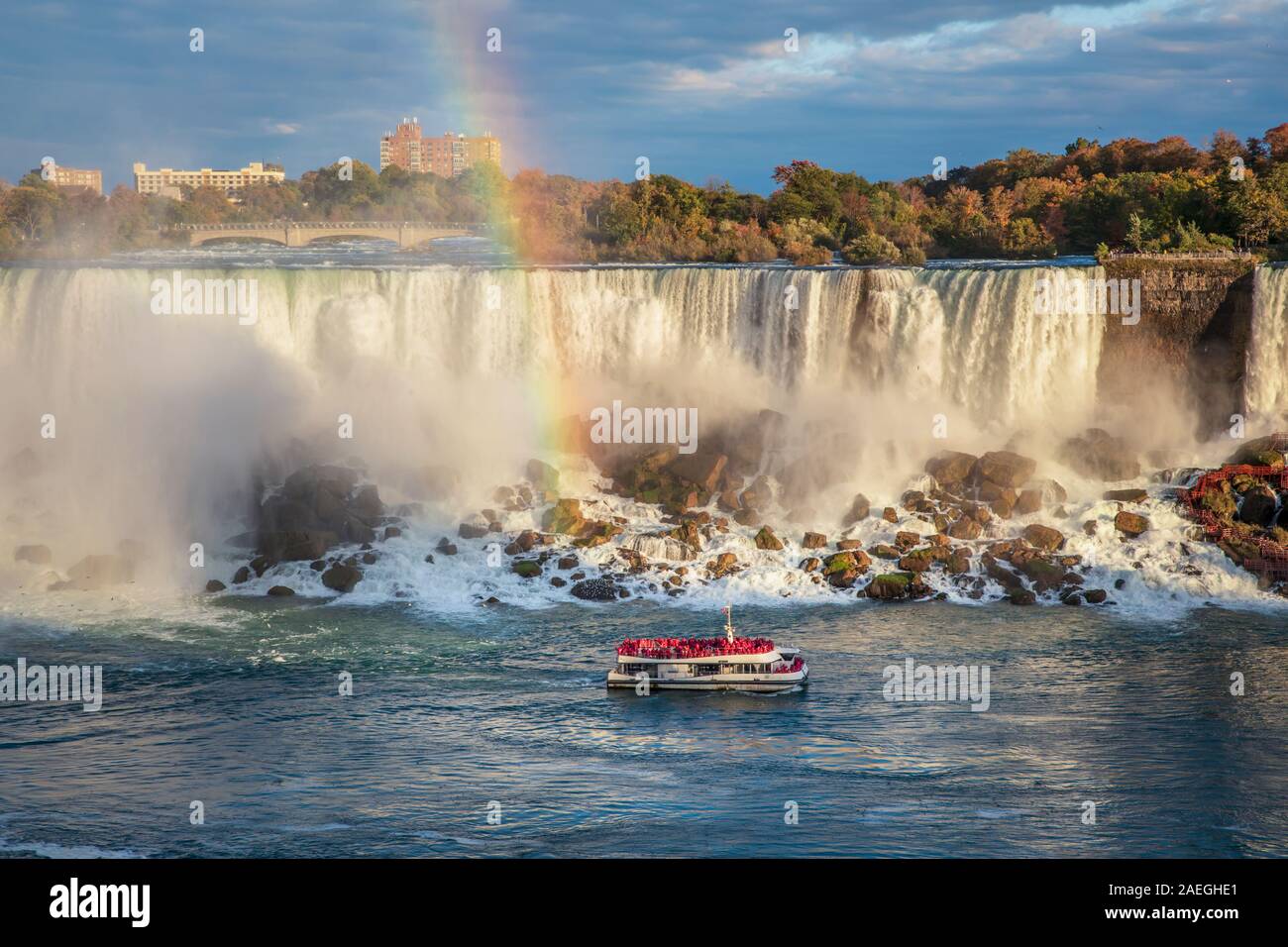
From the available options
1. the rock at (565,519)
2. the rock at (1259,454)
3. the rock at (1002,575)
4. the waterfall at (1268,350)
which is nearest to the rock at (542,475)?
the rock at (565,519)

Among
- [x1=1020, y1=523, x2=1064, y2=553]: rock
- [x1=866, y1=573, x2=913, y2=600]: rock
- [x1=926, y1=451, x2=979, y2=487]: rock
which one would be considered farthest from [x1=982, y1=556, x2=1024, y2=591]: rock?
[x1=926, y1=451, x2=979, y2=487]: rock

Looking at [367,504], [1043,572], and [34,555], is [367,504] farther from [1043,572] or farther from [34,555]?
[1043,572]

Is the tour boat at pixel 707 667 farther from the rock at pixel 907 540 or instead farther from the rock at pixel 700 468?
the rock at pixel 700 468

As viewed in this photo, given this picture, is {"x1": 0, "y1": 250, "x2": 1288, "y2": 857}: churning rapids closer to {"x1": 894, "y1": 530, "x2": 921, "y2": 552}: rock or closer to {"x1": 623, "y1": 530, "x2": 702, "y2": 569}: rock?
{"x1": 623, "y1": 530, "x2": 702, "y2": 569}: rock

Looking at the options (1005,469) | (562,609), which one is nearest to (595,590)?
(562,609)
